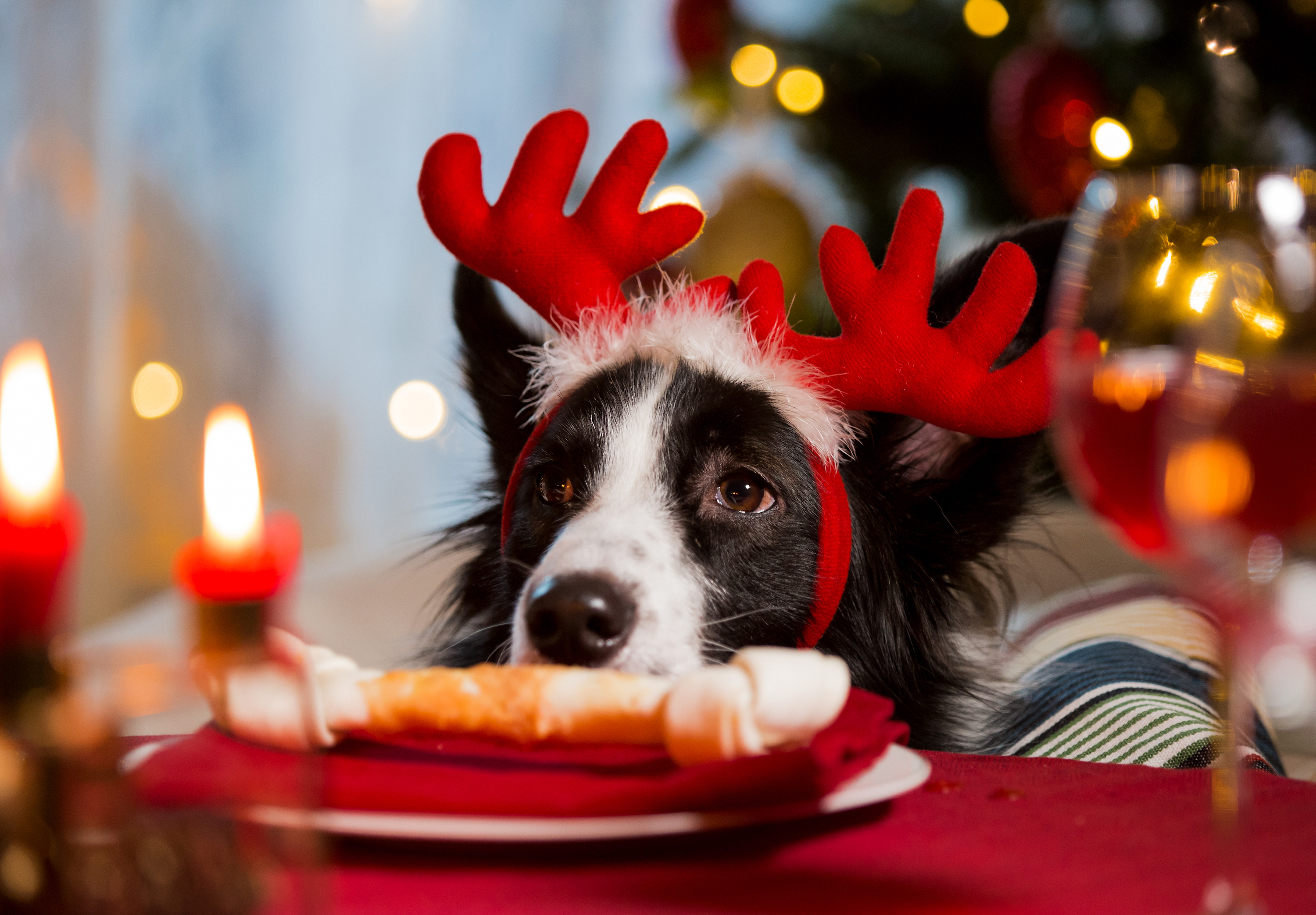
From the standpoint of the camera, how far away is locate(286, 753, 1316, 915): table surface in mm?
513

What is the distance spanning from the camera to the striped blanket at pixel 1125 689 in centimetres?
119

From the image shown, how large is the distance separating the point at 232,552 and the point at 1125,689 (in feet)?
3.86

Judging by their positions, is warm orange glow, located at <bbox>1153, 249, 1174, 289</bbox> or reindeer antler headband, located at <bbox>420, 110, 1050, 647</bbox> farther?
reindeer antler headband, located at <bbox>420, 110, 1050, 647</bbox>

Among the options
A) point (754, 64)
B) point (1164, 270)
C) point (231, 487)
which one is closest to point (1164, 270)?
point (1164, 270)

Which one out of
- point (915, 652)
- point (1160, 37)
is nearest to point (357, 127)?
point (1160, 37)

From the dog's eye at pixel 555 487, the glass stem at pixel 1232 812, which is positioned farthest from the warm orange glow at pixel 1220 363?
the dog's eye at pixel 555 487

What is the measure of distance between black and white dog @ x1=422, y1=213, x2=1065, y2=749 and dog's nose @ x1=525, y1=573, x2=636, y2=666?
8cm

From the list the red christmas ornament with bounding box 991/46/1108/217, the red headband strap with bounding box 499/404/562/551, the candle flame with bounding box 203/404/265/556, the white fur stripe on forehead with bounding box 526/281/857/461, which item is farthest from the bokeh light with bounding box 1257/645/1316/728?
the candle flame with bounding box 203/404/265/556

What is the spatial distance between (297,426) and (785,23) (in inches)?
89.9

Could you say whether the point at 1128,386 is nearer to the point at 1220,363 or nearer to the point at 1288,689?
the point at 1220,363

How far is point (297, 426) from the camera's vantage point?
398 cm

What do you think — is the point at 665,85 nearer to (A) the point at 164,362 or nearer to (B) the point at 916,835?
(A) the point at 164,362

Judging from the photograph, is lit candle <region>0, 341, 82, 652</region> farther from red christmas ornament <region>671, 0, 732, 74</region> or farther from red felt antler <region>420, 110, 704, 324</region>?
red christmas ornament <region>671, 0, 732, 74</region>

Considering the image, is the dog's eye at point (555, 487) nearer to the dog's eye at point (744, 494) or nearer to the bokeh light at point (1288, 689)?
the dog's eye at point (744, 494)
